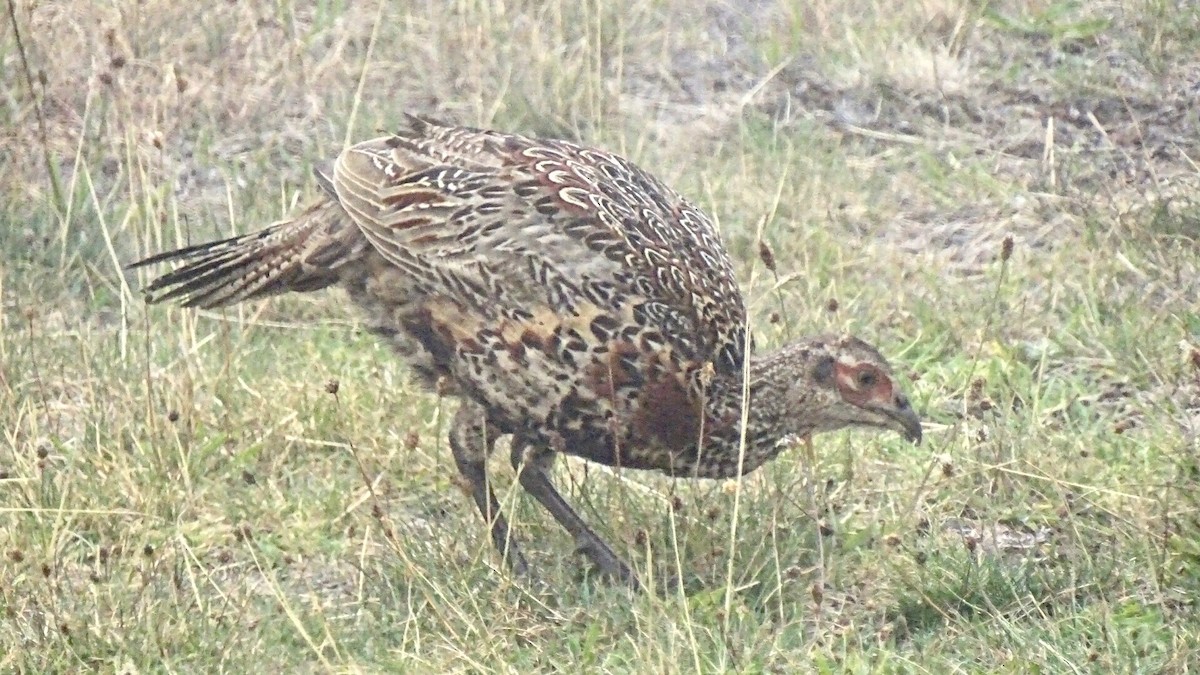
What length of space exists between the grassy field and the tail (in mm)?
240

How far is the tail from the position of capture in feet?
15.7

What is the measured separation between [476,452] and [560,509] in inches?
10.1

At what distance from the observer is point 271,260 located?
191 inches

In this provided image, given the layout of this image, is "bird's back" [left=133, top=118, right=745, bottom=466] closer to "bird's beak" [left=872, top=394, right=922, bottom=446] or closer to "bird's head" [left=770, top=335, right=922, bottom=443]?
"bird's head" [left=770, top=335, right=922, bottom=443]

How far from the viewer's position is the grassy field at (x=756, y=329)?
4074 millimetres

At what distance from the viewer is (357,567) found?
4.23 meters

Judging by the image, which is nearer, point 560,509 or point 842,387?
point 842,387

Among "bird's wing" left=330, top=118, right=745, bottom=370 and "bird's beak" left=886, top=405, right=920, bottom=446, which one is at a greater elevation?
"bird's wing" left=330, top=118, right=745, bottom=370

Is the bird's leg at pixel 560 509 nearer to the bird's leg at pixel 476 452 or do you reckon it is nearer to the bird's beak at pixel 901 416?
the bird's leg at pixel 476 452

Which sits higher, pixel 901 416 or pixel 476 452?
pixel 901 416

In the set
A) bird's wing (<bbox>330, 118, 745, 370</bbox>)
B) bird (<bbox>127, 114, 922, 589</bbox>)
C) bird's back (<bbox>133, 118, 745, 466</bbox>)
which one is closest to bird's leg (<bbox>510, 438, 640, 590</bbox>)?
bird (<bbox>127, 114, 922, 589</bbox>)

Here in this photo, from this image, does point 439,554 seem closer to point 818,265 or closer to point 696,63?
point 818,265

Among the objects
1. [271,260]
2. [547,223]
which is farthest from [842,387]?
[271,260]

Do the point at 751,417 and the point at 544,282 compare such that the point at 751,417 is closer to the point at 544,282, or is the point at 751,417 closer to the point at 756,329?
the point at 544,282
